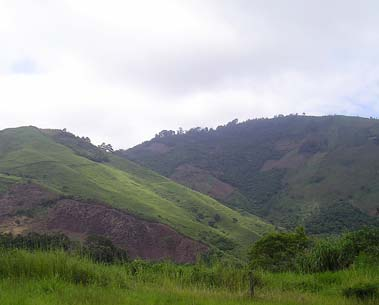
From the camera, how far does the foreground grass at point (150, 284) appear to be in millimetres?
8016

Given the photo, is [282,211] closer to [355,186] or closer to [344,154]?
[355,186]

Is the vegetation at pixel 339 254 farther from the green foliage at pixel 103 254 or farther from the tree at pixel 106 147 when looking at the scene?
the tree at pixel 106 147

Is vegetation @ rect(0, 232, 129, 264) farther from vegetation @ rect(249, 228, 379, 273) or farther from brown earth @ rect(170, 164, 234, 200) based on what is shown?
brown earth @ rect(170, 164, 234, 200)

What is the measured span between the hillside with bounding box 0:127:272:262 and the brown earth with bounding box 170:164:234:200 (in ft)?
112

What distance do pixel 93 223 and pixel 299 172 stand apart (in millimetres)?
90163

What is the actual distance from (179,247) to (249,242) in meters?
12.5

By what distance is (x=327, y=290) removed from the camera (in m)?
9.88

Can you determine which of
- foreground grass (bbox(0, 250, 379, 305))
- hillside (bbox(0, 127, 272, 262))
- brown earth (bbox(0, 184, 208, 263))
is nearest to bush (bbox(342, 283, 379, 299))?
foreground grass (bbox(0, 250, 379, 305))

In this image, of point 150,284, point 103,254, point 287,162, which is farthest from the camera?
point 287,162

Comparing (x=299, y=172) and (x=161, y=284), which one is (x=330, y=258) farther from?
(x=299, y=172)

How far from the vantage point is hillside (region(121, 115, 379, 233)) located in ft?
352

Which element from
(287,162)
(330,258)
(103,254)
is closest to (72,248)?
(103,254)

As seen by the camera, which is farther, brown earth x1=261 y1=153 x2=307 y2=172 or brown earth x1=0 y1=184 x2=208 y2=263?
brown earth x1=261 y1=153 x2=307 y2=172

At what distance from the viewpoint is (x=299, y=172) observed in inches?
5891
